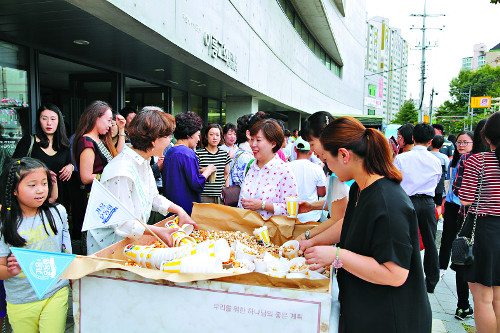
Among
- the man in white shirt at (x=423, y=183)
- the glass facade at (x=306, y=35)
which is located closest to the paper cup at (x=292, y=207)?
the man in white shirt at (x=423, y=183)

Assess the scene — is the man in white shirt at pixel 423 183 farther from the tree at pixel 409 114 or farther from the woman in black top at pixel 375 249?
the tree at pixel 409 114

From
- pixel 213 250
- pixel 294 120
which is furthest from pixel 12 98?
pixel 294 120

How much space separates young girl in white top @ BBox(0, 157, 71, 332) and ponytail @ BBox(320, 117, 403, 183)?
188 cm

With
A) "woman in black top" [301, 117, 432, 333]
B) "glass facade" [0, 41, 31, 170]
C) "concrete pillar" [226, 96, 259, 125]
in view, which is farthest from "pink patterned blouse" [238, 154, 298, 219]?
"concrete pillar" [226, 96, 259, 125]

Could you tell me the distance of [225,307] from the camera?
1548mm

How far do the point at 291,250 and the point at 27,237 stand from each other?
1.66 m

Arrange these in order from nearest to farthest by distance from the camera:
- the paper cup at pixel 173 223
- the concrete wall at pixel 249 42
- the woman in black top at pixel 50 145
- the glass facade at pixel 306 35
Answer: the paper cup at pixel 173 223 < the woman in black top at pixel 50 145 < the concrete wall at pixel 249 42 < the glass facade at pixel 306 35

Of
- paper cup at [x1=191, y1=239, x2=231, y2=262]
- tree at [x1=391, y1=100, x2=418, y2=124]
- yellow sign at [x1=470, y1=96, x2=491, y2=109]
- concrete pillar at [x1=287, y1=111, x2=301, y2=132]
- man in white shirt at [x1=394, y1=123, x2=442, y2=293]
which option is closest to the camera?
paper cup at [x1=191, y1=239, x2=231, y2=262]

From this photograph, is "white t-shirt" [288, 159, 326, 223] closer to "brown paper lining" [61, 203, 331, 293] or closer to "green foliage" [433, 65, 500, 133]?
"brown paper lining" [61, 203, 331, 293]

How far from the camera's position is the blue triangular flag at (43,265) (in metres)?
1.61

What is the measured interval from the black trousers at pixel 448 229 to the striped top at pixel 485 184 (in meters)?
1.63

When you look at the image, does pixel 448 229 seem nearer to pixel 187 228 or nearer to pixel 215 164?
pixel 215 164

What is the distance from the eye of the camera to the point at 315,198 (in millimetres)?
4066

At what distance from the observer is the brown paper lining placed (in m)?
1.52
